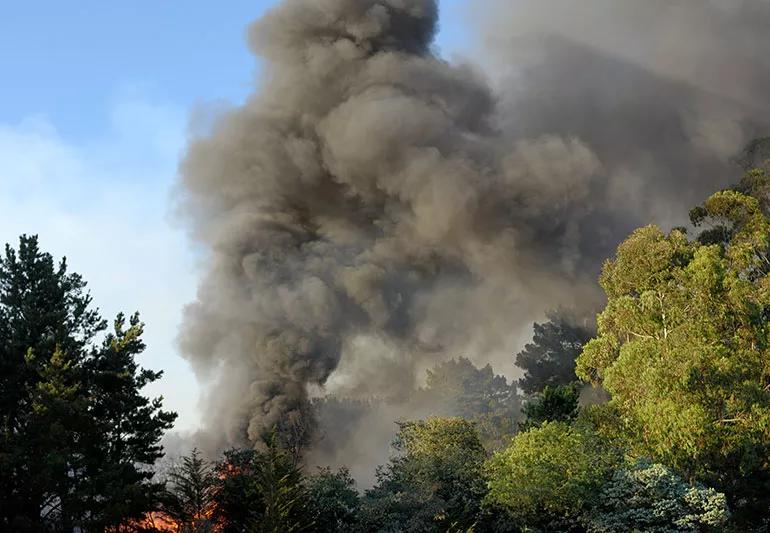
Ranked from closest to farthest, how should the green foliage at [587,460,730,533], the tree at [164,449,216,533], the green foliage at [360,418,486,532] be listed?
the green foliage at [587,460,730,533], the tree at [164,449,216,533], the green foliage at [360,418,486,532]

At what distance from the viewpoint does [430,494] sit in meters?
30.3

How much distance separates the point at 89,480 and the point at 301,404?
2208 centimetres

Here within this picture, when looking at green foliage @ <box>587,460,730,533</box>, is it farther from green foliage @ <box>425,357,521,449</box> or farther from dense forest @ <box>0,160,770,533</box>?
green foliage @ <box>425,357,521,449</box>

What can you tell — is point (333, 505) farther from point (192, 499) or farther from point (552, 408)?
point (552, 408)

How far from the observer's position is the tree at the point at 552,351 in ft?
198

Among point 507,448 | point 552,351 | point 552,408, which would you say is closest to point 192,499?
point 507,448

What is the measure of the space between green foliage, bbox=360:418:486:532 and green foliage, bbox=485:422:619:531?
8.07ft

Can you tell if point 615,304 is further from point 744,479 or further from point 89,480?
point 89,480

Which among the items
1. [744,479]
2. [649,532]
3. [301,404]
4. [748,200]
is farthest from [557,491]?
[301,404]

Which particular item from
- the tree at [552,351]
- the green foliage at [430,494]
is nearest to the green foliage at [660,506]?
the green foliage at [430,494]

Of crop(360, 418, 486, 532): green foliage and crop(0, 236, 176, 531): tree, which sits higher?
crop(0, 236, 176, 531): tree

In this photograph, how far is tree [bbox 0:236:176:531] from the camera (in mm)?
23906

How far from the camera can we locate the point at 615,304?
102ft

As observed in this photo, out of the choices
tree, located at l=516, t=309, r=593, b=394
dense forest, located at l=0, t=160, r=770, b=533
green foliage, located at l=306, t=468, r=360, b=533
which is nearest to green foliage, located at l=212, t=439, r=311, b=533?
dense forest, located at l=0, t=160, r=770, b=533
